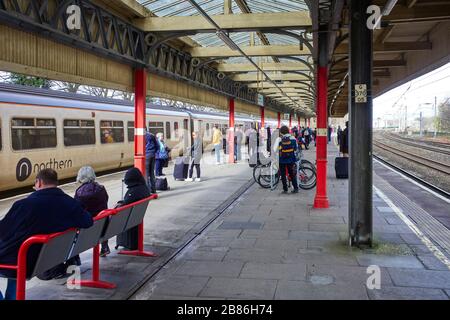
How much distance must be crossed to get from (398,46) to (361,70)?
5154 mm

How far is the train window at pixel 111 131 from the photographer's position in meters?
16.0

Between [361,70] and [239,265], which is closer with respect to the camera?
[239,265]

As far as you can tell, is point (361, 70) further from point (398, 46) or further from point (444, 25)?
point (398, 46)

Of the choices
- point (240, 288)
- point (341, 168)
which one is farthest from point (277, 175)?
point (240, 288)

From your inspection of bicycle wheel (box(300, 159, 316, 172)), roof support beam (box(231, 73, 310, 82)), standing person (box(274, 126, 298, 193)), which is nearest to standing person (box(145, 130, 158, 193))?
standing person (box(274, 126, 298, 193))

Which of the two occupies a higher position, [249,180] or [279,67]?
[279,67]

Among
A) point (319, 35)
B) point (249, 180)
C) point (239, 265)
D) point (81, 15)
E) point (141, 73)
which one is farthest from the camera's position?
point (249, 180)

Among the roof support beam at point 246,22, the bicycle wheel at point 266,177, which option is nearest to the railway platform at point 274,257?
the bicycle wheel at point 266,177

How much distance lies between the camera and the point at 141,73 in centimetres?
1018

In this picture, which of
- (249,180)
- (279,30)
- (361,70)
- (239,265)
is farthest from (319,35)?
(249,180)

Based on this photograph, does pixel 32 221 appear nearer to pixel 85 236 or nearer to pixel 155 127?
pixel 85 236

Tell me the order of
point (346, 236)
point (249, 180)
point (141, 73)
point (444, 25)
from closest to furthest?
point (346, 236) → point (444, 25) → point (141, 73) → point (249, 180)

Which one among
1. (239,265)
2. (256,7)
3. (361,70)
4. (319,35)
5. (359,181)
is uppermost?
(256,7)

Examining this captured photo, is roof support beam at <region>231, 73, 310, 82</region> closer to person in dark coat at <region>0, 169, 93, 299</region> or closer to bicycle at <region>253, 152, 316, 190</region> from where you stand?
bicycle at <region>253, 152, 316, 190</region>
